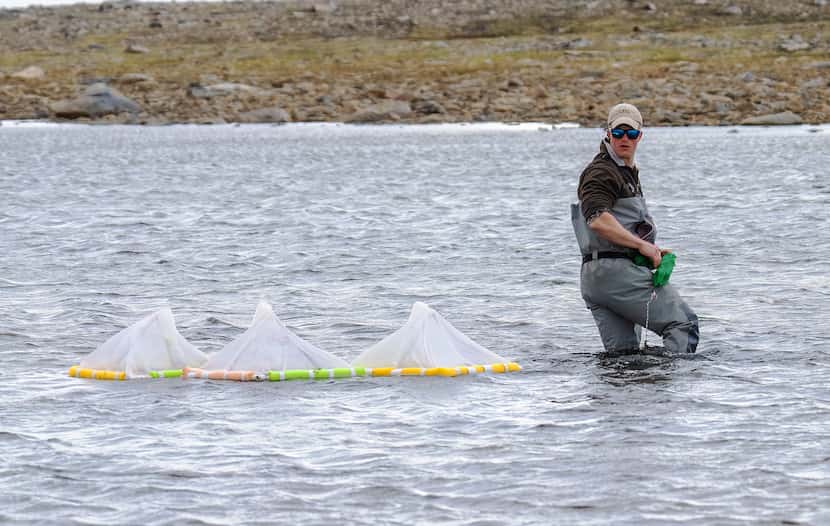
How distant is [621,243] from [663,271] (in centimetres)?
44

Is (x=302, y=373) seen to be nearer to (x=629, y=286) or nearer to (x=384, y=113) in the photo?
(x=629, y=286)

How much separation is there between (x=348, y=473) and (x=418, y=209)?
24.3 metres

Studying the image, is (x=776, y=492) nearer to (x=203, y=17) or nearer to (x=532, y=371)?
(x=532, y=371)

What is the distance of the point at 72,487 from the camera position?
9.30m

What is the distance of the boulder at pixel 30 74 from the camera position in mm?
111938

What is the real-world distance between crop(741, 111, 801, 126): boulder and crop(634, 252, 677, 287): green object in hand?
210 feet

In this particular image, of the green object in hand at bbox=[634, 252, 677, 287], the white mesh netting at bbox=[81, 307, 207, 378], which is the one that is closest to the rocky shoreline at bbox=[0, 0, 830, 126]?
the green object in hand at bbox=[634, 252, 677, 287]

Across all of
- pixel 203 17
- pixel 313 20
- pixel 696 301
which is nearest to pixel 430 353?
pixel 696 301

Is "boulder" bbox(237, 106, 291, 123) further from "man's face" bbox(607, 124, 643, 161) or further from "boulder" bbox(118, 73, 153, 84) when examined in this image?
"man's face" bbox(607, 124, 643, 161)

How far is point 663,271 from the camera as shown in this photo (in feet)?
39.3

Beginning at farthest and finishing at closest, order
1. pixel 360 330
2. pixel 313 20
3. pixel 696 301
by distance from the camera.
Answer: pixel 313 20 < pixel 696 301 < pixel 360 330

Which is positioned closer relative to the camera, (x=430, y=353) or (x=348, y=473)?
(x=348, y=473)

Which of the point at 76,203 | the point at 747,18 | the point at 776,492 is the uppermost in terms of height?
the point at 747,18

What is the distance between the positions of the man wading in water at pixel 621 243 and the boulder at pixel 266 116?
7720 centimetres
